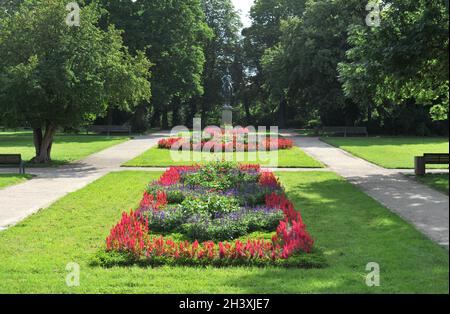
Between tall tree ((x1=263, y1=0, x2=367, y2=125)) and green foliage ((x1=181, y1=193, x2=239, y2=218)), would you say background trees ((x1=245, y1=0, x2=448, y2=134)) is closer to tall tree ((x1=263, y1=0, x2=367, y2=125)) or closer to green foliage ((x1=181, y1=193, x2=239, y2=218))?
tall tree ((x1=263, y1=0, x2=367, y2=125))

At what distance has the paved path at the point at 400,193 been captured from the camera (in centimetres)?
993

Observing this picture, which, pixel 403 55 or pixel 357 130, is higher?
pixel 403 55

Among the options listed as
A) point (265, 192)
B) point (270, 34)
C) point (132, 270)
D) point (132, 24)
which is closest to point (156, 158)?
point (265, 192)

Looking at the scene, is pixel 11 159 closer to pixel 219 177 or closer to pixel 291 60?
pixel 219 177

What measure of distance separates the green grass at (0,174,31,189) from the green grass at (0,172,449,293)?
14.1ft

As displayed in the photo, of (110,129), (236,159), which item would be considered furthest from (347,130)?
(236,159)

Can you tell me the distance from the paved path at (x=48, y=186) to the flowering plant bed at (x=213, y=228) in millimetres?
2490

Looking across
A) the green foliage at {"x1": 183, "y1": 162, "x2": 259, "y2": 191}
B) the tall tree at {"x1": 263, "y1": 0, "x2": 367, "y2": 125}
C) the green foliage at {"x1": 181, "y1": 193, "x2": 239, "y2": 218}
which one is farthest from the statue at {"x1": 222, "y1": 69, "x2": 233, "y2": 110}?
the green foliage at {"x1": 181, "y1": 193, "x2": 239, "y2": 218}

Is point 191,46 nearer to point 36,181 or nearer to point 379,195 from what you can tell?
point 36,181

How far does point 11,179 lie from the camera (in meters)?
16.6

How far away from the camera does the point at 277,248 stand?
25.3 feet

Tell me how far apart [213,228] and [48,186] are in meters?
8.32

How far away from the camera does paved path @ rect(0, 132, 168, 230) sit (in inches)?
463

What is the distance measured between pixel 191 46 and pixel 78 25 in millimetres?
28488
